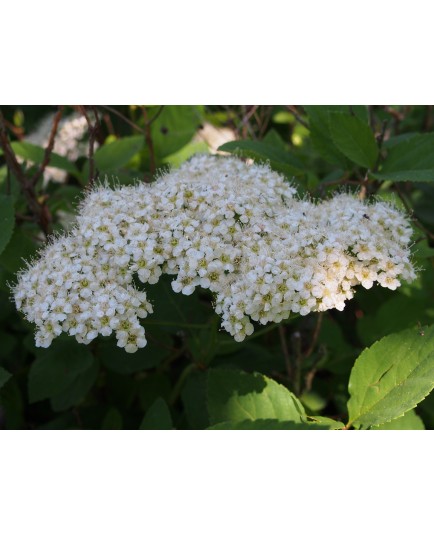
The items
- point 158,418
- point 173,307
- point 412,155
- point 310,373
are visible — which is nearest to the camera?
point 158,418

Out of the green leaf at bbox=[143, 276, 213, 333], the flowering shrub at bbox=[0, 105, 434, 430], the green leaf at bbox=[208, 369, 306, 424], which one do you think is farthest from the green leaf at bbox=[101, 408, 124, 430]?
the green leaf at bbox=[208, 369, 306, 424]

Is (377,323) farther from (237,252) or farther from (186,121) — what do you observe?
(186,121)

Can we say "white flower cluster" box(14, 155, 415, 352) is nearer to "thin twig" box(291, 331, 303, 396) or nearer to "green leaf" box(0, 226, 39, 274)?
"green leaf" box(0, 226, 39, 274)

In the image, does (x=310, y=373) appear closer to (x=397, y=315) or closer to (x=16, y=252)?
(x=397, y=315)

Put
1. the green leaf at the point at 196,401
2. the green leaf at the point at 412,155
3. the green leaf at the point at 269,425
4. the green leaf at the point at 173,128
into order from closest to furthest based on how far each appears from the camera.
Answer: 1. the green leaf at the point at 269,425
2. the green leaf at the point at 412,155
3. the green leaf at the point at 196,401
4. the green leaf at the point at 173,128

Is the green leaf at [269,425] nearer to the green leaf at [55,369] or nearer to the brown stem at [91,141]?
the green leaf at [55,369]

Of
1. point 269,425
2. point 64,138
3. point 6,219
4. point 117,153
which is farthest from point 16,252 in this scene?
point 64,138

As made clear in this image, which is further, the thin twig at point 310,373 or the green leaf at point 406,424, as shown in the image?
the thin twig at point 310,373

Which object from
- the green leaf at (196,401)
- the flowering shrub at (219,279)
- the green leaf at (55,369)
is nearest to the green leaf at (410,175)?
the flowering shrub at (219,279)
